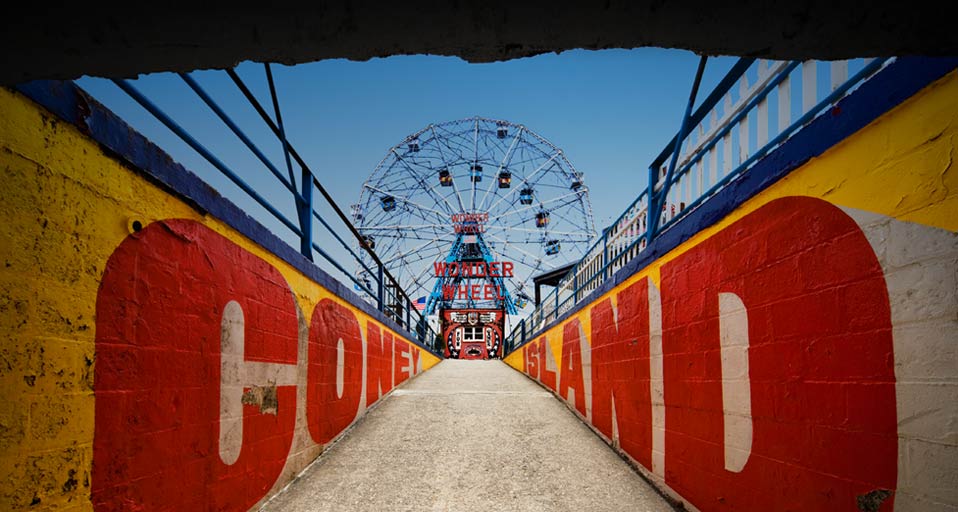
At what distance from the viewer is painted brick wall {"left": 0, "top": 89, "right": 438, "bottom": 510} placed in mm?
2000

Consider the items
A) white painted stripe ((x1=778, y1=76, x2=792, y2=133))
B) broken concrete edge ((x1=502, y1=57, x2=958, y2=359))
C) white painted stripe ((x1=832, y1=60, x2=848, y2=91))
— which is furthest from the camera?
white painted stripe ((x1=778, y1=76, x2=792, y2=133))

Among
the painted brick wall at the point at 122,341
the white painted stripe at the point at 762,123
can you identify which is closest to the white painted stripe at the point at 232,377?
the painted brick wall at the point at 122,341

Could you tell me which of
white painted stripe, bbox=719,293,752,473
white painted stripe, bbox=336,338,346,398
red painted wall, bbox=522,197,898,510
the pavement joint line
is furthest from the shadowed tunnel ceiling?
the pavement joint line

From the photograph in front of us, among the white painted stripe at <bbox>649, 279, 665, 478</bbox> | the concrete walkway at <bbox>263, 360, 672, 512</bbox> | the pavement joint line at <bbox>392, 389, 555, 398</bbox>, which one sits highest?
the white painted stripe at <bbox>649, 279, 665, 478</bbox>

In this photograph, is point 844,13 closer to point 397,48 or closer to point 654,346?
point 397,48

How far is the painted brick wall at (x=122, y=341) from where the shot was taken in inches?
78.7

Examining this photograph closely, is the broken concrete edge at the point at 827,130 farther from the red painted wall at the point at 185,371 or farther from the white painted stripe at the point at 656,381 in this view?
the red painted wall at the point at 185,371

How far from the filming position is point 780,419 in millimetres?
3014

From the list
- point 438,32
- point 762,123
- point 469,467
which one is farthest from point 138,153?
point 469,467

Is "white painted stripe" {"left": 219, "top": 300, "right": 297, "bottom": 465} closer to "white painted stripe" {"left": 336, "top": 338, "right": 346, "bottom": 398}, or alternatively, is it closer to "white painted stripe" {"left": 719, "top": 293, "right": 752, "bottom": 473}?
"white painted stripe" {"left": 336, "top": 338, "right": 346, "bottom": 398}

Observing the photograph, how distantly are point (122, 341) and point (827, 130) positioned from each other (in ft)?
11.0

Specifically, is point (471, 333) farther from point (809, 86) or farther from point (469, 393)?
point (809, 86)

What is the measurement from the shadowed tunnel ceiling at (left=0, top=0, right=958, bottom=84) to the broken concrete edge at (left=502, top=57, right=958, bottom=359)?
66cm

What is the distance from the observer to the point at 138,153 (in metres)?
2.71
